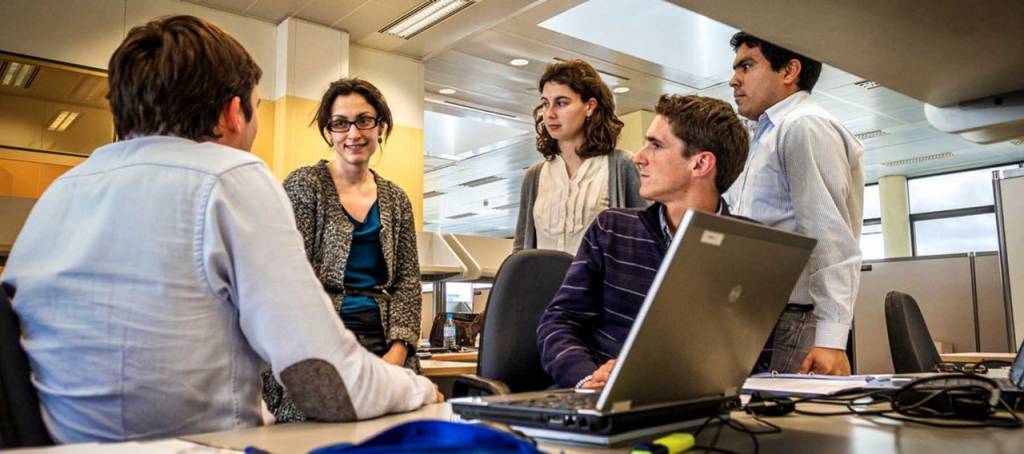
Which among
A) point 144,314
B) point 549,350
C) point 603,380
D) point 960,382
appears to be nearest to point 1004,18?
point 960,382

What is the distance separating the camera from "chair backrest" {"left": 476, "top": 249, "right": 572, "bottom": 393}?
65.5 inches

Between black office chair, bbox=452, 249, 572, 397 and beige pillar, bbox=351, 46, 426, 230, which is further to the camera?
beige pillar, bbox=351, 46, 426, 230

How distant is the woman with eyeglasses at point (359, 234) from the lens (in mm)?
1940

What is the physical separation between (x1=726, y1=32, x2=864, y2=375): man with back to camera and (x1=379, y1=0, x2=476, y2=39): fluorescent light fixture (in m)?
3.05

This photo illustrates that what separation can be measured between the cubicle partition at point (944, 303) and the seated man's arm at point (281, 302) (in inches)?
147

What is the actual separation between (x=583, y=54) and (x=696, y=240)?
5255 millimetres

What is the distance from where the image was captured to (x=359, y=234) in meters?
2.01

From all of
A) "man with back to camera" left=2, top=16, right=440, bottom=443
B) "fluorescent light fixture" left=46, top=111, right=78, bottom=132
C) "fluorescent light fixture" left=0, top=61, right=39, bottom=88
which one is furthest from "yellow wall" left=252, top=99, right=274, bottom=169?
"man with back to camera" left=2, top=16, right=440, bottom=443

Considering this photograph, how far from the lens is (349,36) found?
525 cm

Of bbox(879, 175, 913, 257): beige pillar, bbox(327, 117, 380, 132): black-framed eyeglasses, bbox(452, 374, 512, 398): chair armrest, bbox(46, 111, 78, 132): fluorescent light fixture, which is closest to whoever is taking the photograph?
bbox(452, 374, 512, 398): chair armrest

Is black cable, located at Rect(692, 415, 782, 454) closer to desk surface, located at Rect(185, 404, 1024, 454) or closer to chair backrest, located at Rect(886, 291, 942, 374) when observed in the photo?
desk surface, located at Rect(185, 404, 1024, 454)

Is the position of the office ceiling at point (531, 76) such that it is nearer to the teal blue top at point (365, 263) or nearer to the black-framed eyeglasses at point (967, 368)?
the black-framed eyeglasses at point (967, 368)

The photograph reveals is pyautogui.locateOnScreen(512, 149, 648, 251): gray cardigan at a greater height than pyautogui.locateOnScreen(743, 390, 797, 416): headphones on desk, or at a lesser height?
greater

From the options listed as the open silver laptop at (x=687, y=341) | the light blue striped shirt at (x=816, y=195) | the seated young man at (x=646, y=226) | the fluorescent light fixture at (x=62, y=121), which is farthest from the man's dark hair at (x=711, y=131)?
the fluorescent light fixture at (x=62, y=121)
